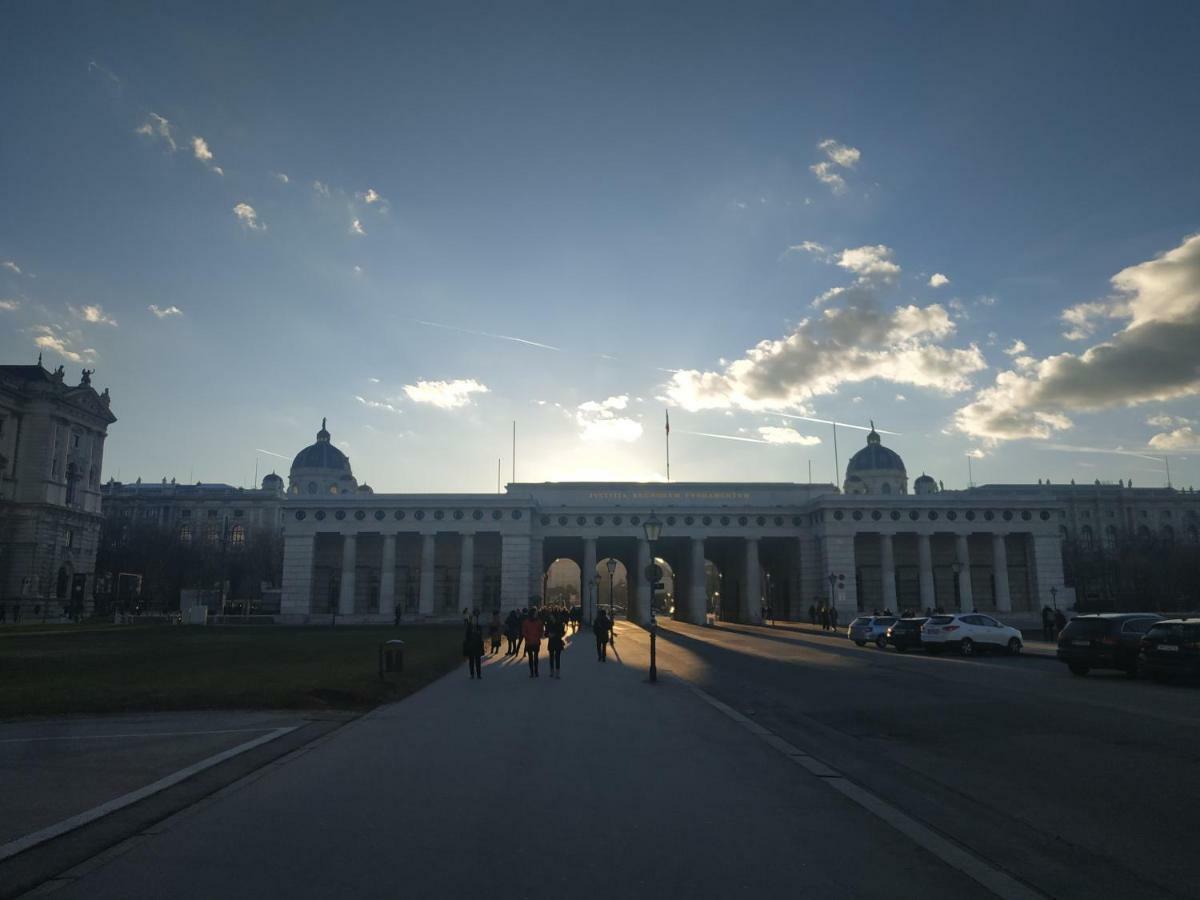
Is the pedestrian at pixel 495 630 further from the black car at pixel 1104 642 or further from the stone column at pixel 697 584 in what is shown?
the stone column at pixel 697 584

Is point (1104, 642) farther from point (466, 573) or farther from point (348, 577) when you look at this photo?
point (348, 577)

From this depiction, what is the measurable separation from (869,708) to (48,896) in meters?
13.7

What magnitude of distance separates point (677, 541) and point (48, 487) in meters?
61.3

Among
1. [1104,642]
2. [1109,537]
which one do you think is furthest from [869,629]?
[1109,537]

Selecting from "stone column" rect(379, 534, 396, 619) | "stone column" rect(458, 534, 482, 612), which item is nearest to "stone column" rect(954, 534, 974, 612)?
"stone column" rect(458, 534, 482, 612)

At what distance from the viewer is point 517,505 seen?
7569cm

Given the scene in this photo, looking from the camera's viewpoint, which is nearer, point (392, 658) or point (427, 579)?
point (392, 658)

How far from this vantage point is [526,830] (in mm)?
7059

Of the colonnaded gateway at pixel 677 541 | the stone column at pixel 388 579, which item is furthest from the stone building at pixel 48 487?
the stone column at pixel 388 579

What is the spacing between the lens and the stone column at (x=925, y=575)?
77.5m

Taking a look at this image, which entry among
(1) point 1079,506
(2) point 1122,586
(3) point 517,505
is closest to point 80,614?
(3) point 517,505

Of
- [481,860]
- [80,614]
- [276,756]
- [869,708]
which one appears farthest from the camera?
[80,614]

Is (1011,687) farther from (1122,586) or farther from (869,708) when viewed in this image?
(1122,586)

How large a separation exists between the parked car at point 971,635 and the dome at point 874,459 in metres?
81.5
